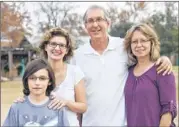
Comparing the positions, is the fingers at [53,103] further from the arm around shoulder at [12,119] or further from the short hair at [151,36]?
the short hair at [151,36]

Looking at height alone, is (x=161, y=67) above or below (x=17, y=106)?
above

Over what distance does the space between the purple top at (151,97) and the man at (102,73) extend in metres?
0.19

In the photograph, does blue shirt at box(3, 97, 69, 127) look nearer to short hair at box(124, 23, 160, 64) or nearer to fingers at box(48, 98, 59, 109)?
fingers at box(48, 98, 59, 109)

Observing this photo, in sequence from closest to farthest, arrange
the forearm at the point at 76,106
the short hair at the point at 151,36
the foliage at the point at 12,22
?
the forearm at the point at 76,106 < the short hair at the point at 151,36 < the foliage at the point at 12,22

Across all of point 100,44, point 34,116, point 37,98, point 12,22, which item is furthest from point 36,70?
point 12,22

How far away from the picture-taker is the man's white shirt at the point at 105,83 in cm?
326

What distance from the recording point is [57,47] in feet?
9.68

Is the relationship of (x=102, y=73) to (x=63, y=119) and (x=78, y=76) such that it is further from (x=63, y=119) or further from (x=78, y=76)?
(x=63, y=119)

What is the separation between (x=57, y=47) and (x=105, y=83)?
22.7 inches

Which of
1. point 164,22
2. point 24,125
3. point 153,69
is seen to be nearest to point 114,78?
point 153,69

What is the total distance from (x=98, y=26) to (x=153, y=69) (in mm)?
580

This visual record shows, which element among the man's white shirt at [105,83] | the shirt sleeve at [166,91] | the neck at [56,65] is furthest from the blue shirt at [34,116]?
the shirt sleeve at [166,91]

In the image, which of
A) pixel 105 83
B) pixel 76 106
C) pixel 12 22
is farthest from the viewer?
pixel 12 22

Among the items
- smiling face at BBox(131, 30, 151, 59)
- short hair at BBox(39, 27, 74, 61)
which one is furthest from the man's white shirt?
short hair at BBox(39, 27, 74, 61)
